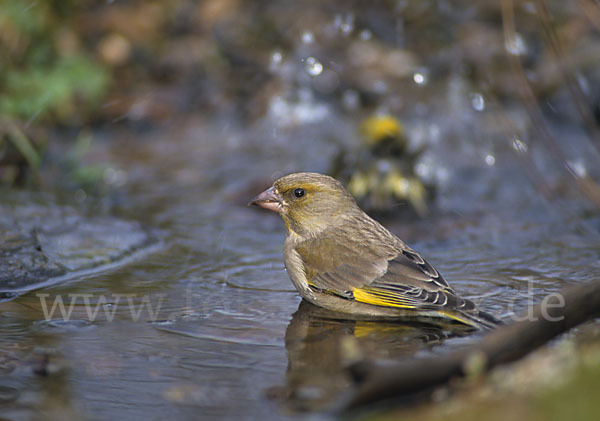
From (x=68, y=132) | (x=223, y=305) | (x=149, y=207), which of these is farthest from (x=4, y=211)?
(x=68, y=132)

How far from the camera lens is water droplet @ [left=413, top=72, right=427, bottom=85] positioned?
9.40 metres

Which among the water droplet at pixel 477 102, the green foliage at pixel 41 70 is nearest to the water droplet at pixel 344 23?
the water droplet at pixel 477 102

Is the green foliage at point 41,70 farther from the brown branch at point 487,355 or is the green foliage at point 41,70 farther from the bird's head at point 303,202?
the brown branch at point 487,355

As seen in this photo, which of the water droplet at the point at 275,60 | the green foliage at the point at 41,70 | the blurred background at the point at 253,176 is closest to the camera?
the blurred background at the point at 253,176

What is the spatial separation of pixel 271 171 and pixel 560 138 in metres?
3.07

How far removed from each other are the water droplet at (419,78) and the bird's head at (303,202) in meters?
4.53

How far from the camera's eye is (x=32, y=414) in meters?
3.02

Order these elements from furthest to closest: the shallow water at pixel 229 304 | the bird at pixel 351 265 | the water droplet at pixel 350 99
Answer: the water droplet at pixel 350 99
the bird at pixel 351 265
the shallow water at pixel 229 304

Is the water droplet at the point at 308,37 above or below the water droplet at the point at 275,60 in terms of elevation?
above

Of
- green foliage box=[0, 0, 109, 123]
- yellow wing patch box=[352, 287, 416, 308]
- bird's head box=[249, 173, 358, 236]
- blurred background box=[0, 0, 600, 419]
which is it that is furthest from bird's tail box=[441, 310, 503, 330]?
green foliage box=[0, 0, 109, 123]

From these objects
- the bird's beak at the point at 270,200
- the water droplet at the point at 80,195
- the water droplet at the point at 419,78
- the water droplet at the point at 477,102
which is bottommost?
the water droplet at the point at 80,195

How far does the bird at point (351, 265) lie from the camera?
14.1ft

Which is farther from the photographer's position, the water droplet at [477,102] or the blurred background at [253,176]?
the water droplet at [477,102]

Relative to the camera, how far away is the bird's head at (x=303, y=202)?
5.19 m
